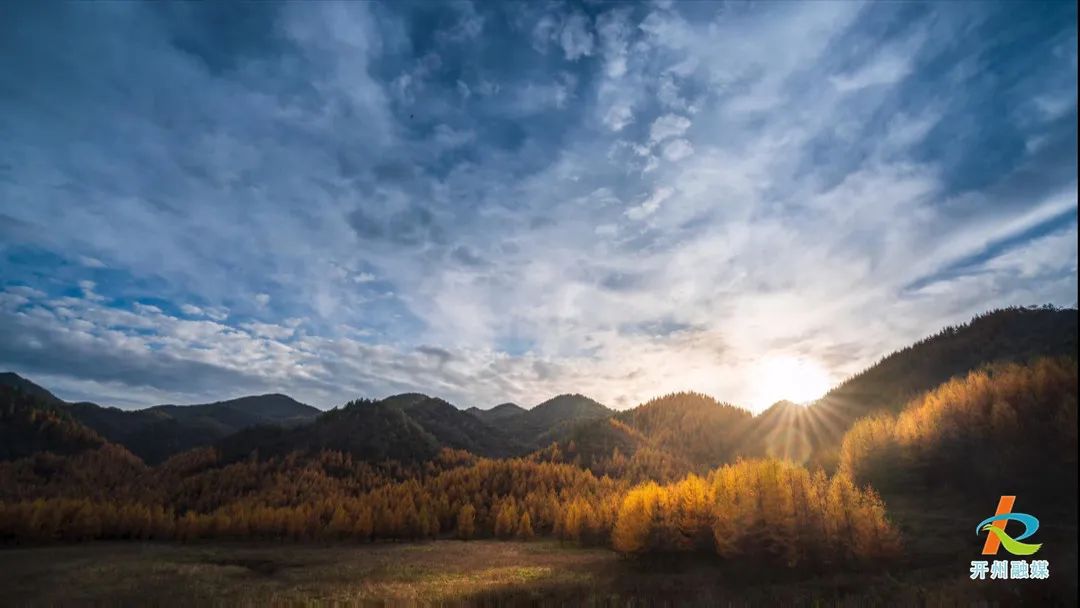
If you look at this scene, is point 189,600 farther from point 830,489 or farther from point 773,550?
point 830,489

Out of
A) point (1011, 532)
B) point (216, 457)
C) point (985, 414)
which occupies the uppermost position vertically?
point (985, 414)

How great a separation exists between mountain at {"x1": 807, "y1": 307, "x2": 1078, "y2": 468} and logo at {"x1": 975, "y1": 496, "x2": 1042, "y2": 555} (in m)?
41.6

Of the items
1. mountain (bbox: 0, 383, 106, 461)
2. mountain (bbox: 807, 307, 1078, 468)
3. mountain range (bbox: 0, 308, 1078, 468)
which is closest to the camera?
mountain (bbox: 807, 307, 1078, 468)

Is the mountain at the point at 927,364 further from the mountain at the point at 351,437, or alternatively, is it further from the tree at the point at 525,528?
the mountain at the point at 351,437

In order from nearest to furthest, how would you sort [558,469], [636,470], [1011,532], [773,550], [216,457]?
[1011,532] → [773,550] → [558,469] → [636,470] → [216,457]

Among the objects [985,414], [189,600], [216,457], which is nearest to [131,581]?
[189,600]

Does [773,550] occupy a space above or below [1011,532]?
below

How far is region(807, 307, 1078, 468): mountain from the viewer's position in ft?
261

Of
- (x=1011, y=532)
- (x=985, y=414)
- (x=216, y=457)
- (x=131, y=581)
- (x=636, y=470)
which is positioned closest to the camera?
(x=1011, y=532)

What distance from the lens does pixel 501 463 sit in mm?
141375

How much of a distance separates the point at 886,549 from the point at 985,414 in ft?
71.3

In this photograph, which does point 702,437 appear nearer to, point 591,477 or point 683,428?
point 683,428
